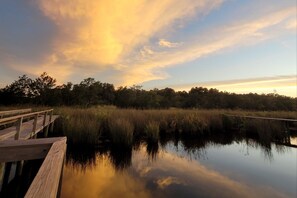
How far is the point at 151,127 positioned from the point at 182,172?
3842 millimetres

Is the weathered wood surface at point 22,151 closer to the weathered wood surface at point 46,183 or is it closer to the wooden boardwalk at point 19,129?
the wooden boardwalk at point 19,129

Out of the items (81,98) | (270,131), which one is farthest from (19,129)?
(81,98)

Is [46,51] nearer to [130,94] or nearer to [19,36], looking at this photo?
[19,36]

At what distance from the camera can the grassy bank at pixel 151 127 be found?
8422 millimetres

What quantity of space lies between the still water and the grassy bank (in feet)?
2.53

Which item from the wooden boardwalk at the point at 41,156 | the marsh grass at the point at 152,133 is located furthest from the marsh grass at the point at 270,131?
the wooden boardwalk at the point at 41,156

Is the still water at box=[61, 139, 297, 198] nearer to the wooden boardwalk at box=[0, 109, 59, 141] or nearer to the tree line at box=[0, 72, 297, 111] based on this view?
the wooden boardwalk at box=[0, 109, 59, 141]

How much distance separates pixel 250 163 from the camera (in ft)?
22.5

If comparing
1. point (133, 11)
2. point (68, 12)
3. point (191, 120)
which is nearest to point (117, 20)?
point (133, 11)

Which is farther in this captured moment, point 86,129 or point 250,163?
point 86,129

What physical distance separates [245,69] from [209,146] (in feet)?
32.5

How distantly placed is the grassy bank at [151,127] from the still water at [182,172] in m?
0.77

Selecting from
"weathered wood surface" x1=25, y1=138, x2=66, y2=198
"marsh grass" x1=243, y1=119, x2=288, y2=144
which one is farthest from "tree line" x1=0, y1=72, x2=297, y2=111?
"weathered wood surface" x1=25, y1=138, x2=66, y2=198

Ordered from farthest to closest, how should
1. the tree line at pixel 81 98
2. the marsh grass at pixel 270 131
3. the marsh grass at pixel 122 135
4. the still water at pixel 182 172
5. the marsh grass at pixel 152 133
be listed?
the tree line at pixel 81 98 < the marsh grass at pixel 270 131 < the marsh grass at pixel 152 133 < the marsh grass at pixel 122 135 < the still water at pixel 182 172
